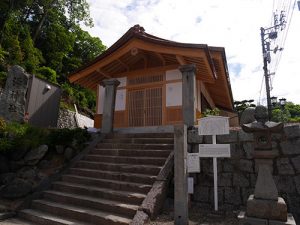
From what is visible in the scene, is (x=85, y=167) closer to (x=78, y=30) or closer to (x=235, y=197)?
(x=235, y=197)

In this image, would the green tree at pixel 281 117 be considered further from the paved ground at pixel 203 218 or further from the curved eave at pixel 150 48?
the paved ground at pixel 203 218

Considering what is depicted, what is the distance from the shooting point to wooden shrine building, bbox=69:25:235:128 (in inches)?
383

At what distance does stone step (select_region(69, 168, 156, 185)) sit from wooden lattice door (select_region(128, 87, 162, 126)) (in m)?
4.53

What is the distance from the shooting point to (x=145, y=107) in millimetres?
10852

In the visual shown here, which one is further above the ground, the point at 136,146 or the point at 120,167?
the point at 136,146

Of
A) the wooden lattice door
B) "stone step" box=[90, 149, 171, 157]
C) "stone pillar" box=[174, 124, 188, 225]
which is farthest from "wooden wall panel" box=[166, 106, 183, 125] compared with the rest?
"stone pillar" box=[174, 124, 188, 225]

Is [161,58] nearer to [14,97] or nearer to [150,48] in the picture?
[150,48]

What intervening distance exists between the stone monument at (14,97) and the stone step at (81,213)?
4.04m

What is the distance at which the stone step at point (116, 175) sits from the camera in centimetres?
563

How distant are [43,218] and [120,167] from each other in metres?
2.12

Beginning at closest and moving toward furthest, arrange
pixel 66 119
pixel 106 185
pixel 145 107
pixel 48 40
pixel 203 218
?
pixel 203 218
pixel 106 185
pixel 145 107
pixel 66 119
pixel 48 40

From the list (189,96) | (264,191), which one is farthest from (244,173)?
(189,96)

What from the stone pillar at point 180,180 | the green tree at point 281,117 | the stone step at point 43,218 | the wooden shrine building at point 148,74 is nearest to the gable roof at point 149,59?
the wooden shrine building at point 148,74

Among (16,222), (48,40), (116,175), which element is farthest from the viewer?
(48,40)
